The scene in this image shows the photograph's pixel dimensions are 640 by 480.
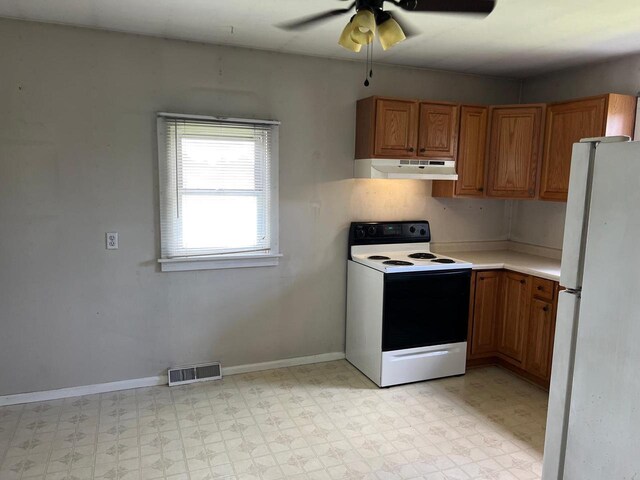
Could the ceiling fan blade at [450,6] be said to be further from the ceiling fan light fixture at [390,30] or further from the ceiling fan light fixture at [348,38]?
the ceiling fan light fixture at [348,38]

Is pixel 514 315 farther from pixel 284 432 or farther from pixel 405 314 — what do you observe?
pixel 284 432

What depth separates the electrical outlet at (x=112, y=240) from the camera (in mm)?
3207

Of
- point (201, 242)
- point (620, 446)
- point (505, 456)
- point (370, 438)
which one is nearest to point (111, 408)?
point (201, 242)

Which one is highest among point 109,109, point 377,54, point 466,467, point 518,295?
point 377,54

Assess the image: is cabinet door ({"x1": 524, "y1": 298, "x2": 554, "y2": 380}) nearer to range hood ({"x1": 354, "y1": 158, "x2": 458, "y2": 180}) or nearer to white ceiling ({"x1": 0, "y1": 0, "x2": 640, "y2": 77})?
range hood ({"x1": 354, "y1": 158, "x2": 458, "y2": 180})

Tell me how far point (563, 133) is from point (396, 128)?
128 centimetres

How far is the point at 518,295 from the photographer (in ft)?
11.9

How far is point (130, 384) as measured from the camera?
3355 millimetres

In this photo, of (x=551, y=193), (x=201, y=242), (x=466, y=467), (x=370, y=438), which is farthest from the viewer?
(x=551, y=193)

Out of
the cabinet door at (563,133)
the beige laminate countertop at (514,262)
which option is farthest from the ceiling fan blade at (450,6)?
the beige laminate countertop at (514,262)

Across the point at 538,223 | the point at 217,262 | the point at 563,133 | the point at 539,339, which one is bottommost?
the point at 539,339

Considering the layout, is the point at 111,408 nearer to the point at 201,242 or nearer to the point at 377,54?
the point at 201,242

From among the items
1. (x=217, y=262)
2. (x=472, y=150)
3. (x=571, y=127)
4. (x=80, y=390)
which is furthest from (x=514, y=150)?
(x=80, y=390)

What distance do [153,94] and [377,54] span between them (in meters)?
1.70
